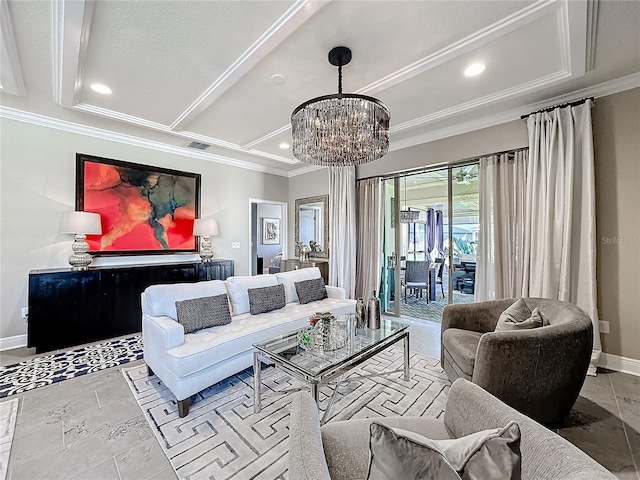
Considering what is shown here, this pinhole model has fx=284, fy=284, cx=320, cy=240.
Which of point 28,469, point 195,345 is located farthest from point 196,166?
point 28,469

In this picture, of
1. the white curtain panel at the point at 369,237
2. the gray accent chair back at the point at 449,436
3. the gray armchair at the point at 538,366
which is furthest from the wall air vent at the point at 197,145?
the gray armchair at the point at 538,366

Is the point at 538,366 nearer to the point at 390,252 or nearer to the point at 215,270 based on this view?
the point at 390,252

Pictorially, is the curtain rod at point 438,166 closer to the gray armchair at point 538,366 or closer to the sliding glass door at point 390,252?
the sliding glass door at point 390,252

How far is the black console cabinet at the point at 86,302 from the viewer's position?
10.5 feet

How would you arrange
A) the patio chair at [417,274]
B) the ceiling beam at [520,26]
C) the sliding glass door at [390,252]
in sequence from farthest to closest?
the patio chair at [417,274] → the sliding glass door at [390,252] → the ceiling beam at [520,26]

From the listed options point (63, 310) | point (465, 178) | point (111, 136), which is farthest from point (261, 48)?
point (63, 310)

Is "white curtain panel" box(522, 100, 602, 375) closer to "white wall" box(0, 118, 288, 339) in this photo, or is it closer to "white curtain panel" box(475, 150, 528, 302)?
"white curtain panel" box(475, 150, 528, 302)

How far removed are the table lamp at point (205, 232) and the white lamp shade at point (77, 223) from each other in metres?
1.37

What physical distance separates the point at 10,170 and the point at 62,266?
1.25 meters

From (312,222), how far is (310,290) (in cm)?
271

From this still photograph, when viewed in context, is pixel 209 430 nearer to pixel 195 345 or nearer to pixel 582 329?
pixel 195 345

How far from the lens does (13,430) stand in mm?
1948

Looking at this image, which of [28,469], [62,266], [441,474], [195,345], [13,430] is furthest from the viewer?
[62,266]

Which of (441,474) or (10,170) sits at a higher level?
(10,170)
